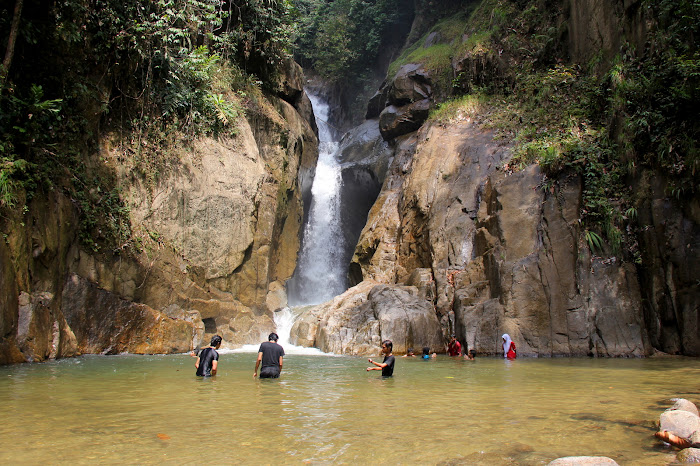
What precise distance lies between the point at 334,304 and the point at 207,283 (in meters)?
4.50

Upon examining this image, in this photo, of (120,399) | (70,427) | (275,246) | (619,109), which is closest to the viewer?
(70,427)

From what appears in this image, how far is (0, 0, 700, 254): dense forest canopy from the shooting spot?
36.6ft

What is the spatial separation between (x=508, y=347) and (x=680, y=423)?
8.48 metres

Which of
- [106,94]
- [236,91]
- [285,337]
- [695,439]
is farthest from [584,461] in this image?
[236,91]

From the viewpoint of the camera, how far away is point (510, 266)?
1341 centimetres

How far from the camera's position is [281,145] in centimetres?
2056

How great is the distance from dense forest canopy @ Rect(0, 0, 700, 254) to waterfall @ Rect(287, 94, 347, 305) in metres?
7.09

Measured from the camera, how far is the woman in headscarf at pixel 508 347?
1195 centimetres

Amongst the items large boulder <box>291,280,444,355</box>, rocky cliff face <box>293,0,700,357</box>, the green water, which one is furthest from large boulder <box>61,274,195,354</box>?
rocky cliff face <box>293,0,700,357</box>

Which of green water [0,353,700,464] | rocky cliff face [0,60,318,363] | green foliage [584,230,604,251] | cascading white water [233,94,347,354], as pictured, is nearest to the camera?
green water [0,353,700,464]

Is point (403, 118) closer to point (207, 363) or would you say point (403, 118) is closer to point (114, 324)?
point (114, 324)

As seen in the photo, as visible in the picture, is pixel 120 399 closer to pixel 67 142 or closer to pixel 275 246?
pixel 67 142

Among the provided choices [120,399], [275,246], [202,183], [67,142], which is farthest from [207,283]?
[120,399]

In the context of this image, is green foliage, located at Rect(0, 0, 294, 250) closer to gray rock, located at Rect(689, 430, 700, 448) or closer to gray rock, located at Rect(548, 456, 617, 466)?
gray rock, located at Rect(548, 456, 617, 466)
